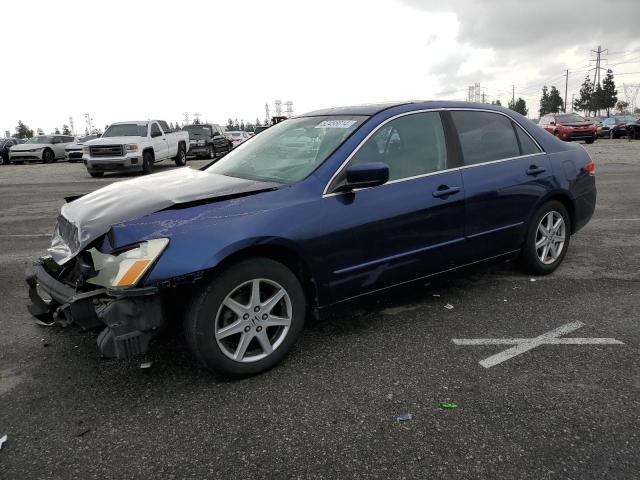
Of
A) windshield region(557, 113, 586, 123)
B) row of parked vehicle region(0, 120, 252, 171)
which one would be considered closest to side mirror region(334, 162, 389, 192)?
row of parked vehicle region(0, 120, 252, 171)

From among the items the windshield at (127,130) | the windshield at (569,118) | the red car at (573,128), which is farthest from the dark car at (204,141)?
the windshield at (569,118)

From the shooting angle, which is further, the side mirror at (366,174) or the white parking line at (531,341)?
the white parking line at (531,341)

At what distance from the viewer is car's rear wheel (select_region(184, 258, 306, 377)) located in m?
2.88

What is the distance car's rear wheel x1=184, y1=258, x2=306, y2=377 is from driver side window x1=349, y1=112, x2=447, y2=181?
1.01 meters

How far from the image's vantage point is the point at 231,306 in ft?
9.79

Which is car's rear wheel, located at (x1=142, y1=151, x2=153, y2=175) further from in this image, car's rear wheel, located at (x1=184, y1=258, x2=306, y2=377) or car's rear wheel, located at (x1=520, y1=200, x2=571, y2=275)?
car's rear wheel, located at (x1=184, y1=258, x2=306, y2=377)

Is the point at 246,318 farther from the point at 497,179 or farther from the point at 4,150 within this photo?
the point at 4,150

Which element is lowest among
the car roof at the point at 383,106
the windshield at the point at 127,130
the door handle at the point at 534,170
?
the door handle at the point at 534,170

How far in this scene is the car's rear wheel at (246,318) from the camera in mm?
2877

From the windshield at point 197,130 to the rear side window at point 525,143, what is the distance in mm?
22253

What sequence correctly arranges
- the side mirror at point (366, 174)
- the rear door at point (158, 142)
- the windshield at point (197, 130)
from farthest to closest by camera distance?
the windshield at point (197, 130) → the rear door at point (158, 142) → the side mirror at point (366, 174)

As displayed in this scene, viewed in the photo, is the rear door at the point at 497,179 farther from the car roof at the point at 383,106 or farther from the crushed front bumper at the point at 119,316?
the crushed front bumper at the point at 119,316

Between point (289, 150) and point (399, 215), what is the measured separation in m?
1.01

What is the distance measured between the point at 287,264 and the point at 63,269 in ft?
4.79
